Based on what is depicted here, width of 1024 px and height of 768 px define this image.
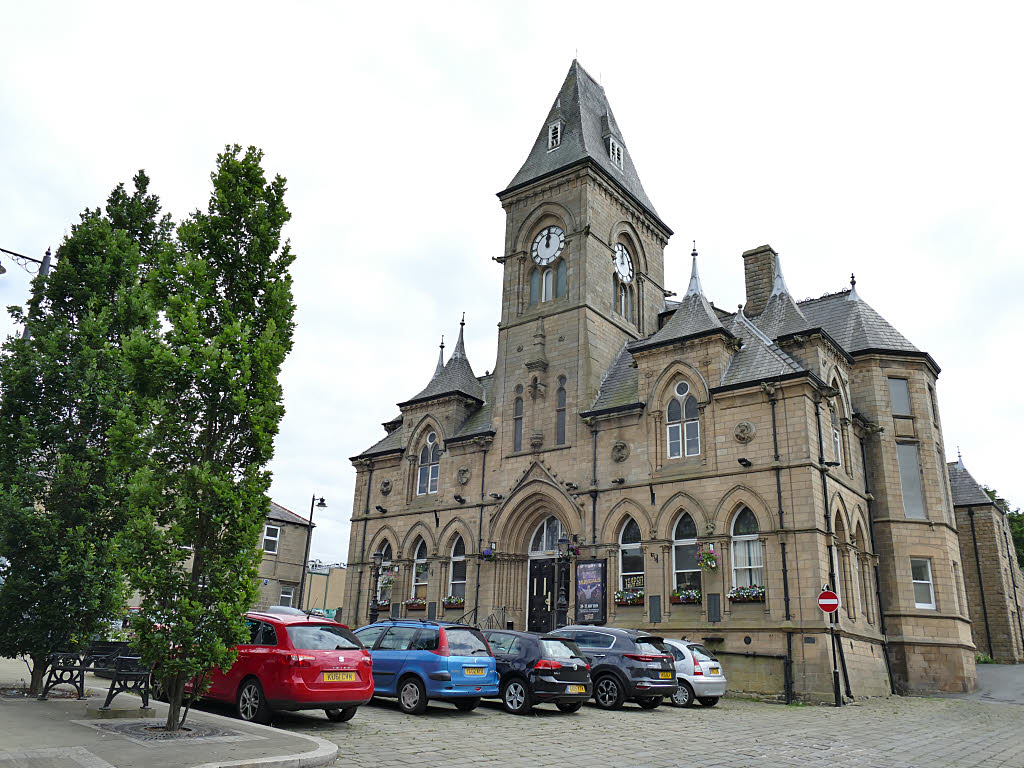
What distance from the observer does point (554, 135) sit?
33844 millimetres

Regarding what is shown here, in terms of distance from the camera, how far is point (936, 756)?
11.2 m

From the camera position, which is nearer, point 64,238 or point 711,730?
point 711,730

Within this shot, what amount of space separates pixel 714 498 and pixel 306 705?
1482cm

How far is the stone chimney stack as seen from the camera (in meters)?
31.0

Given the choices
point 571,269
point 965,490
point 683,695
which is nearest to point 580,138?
point 571,269

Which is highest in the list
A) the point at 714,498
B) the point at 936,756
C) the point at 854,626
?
the point at 714,498

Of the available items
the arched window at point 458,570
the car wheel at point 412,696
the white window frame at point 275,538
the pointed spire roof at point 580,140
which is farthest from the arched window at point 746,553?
the white window frame at point 275,538

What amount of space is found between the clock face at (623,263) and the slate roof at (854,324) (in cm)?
742

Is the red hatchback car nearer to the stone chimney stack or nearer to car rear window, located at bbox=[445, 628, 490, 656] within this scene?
car rear window, located at bbox=[445, 628, 490, 656]

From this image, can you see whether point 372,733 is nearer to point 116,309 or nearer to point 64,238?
point 116,309

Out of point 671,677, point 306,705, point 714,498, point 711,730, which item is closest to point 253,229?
point 306,705

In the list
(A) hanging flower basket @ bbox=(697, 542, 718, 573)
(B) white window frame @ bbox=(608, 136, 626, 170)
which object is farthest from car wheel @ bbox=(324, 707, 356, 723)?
(B) white window frame @ bbox=(608, 136, 626, 170)

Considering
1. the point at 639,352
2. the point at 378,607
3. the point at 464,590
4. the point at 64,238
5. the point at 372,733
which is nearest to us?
the point at 372,733

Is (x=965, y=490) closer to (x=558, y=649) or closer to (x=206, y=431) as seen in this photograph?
(x=558, y=649)
